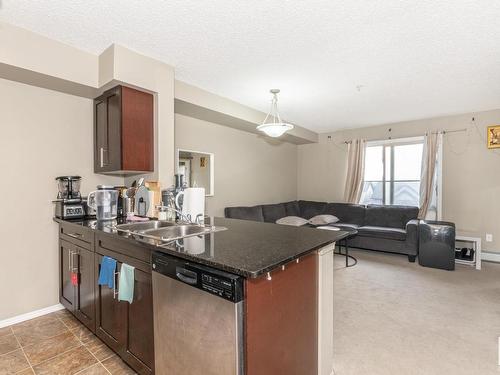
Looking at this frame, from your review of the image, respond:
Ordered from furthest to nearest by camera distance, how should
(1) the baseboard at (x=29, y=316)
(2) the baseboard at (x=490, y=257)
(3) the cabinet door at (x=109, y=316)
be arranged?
1. (2) the baseboard at (x=490, y=257)
2. (1) the baseboard at (x=29, y=316)
3. (3) the cabinet door at (x=109, y=316)

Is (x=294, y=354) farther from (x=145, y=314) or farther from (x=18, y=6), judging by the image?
(x=18, y=6)

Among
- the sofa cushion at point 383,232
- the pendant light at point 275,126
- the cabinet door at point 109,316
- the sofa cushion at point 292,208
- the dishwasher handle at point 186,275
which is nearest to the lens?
the dishwasher handle at point 186,275

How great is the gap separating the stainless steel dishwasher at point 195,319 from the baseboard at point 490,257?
5.13m

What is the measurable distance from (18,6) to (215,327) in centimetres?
251

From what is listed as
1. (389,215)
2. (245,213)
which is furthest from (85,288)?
(389,215)

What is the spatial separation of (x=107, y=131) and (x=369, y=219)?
464cm

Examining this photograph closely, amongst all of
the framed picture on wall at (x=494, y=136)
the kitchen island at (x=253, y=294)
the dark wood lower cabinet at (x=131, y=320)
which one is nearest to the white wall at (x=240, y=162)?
the kitchen island at (x=253, y=294)

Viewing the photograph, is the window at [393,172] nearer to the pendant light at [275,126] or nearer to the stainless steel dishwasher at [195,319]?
the pendant light at [275,126]

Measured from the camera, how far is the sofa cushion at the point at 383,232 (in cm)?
444

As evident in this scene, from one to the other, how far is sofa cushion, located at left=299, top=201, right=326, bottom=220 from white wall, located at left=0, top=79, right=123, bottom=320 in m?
4.39

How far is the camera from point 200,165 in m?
4.15

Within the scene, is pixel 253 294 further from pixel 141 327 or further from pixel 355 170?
pixel 355 170

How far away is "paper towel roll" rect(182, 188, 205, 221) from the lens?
2277mm

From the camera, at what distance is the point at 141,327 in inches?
64.2
